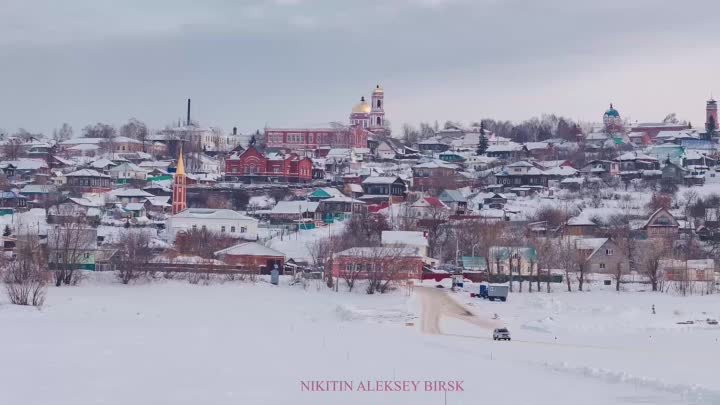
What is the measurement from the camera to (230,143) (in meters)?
111

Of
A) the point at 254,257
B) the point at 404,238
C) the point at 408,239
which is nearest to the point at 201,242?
the point at 254,257

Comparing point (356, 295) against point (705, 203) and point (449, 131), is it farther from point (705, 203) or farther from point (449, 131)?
point (449, 131)

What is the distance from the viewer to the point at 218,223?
53.3 meters

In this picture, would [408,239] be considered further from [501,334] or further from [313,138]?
[313,138]

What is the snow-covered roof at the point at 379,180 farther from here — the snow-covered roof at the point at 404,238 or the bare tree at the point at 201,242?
the snow-covered roof at the point at 404,238

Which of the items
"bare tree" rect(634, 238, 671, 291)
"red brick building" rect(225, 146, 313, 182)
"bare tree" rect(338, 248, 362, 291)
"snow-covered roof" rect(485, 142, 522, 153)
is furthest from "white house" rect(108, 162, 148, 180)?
"bare tree" rect(634, 238, 671, 291)

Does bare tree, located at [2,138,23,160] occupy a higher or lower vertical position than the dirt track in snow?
higher

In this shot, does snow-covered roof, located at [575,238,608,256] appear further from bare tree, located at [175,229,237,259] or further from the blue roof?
the blue roof

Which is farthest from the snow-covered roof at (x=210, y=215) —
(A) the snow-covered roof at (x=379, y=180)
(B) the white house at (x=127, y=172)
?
(B) the white house at (x=127, y=172)

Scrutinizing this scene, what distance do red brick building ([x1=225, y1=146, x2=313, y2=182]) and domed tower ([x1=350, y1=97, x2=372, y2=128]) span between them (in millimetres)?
33774

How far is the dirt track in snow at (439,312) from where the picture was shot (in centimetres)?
2733

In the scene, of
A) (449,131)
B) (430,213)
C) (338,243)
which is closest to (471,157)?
(449,131)

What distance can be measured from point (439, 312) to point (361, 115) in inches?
3133

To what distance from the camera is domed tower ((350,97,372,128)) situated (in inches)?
4272
